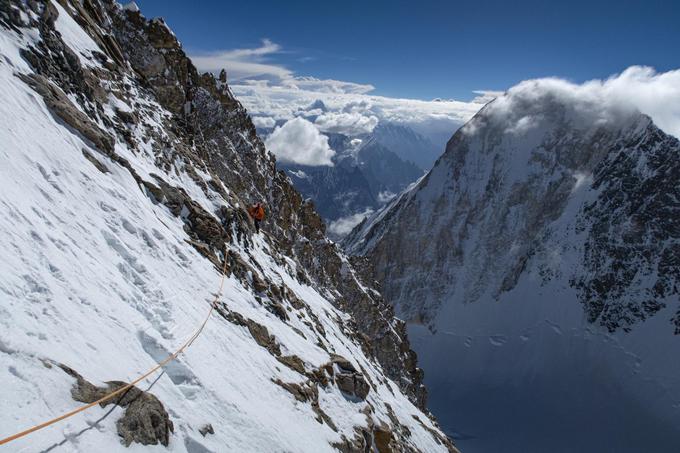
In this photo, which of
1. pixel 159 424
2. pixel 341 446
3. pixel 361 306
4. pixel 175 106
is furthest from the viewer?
pixel 361 306

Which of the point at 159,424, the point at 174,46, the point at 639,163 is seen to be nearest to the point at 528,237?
the point at 639,163

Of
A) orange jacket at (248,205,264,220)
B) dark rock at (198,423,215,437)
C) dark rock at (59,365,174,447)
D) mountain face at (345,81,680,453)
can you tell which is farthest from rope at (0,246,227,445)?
mountain face at (345,81,680,453)

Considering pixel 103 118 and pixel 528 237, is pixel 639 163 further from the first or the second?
pixel 103 118

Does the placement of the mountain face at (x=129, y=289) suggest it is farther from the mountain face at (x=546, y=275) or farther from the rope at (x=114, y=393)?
the mountain face at (x=546, y=275)

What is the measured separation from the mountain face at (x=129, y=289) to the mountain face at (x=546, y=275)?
91054 mm

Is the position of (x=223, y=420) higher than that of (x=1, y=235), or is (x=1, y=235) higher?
(x=1, y=235)

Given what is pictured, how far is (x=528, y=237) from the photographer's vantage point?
140 m

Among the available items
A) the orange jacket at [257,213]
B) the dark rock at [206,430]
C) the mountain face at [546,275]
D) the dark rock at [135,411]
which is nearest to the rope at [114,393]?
the dark rock at [135,411]

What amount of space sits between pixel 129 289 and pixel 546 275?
137m

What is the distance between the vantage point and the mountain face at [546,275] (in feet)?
342

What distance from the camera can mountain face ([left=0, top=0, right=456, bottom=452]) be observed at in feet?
25.8

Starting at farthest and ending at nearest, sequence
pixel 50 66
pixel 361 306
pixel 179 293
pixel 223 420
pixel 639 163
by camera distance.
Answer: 1. pixel 639 163
2. pixel 361 306
3. pixel 50 66
4. pixel 179 293
5. pixel 223 420

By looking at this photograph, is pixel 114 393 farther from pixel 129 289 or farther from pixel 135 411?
pixel 129 289

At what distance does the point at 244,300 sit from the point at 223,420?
8.60 m
